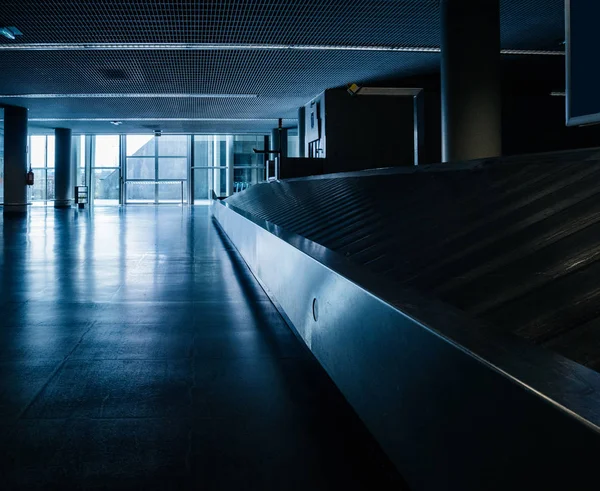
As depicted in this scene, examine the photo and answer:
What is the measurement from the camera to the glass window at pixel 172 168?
3145 cm

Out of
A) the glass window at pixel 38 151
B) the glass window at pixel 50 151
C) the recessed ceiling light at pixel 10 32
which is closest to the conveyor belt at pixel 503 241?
the recessed ceiling light at pixel 10 32

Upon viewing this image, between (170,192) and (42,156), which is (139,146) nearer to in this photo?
(170,192)

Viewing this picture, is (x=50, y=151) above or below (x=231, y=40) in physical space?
above

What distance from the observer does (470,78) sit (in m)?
9.05

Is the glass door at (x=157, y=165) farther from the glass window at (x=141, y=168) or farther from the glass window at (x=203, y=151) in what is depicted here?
the glass window at (x=203, y=151)

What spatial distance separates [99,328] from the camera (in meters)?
3.23

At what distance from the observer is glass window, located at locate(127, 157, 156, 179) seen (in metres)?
31.5

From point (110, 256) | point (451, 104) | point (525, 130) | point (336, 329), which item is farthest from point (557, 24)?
point (336, 329)

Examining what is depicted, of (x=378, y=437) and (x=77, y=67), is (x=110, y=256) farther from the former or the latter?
(x=77, y=67)

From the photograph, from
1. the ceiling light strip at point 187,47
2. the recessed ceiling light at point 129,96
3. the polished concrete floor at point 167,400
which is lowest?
the polished concrete floor at point 167,400

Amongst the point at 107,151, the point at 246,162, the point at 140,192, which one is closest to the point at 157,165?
the point at 140,192

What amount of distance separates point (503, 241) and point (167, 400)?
1439 millimetres

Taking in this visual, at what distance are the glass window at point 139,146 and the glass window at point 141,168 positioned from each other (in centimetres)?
29

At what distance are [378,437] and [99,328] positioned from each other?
2170 millimetres
